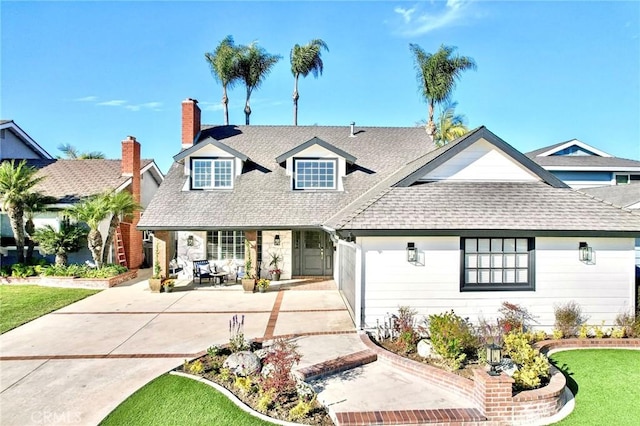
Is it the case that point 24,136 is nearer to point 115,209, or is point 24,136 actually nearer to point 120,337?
point 115,209

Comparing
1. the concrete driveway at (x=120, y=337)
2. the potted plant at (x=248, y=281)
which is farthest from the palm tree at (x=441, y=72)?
the concrete driveway at (x=120, y=337)

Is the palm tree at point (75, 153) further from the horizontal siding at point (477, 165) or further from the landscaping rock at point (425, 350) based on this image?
the landscaping rock at point (425, 350)

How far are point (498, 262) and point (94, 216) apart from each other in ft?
53.1

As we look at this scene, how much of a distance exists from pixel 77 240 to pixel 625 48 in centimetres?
2488

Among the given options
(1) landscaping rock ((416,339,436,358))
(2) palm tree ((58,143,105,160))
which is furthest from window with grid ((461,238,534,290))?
(2) palm tree ((58,143,105,160))

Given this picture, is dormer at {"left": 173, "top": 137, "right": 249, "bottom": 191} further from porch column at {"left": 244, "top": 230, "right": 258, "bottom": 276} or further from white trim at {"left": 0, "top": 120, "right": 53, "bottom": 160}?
white trim at {"left": 0, "top": 120, "right": 53, "bottom": 160}

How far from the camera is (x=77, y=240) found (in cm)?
1666

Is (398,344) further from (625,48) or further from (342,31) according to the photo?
(625,48)

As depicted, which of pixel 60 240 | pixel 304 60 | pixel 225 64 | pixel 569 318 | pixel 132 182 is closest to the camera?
pixel 569 318

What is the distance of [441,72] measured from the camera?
91.3ft

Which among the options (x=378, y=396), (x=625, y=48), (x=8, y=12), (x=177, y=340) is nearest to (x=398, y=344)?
(x=378, y=396)

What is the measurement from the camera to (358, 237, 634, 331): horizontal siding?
364 inches

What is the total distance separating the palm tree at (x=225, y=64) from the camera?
28.9 metres

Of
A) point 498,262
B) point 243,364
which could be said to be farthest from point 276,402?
point 498,262
